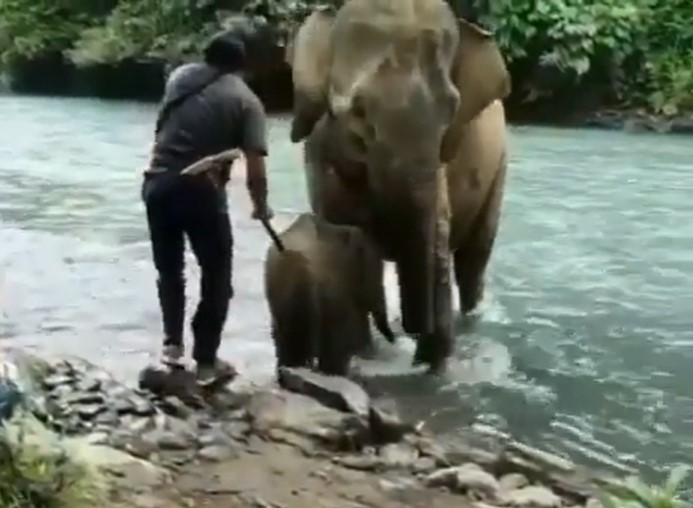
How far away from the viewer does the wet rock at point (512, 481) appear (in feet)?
16.2

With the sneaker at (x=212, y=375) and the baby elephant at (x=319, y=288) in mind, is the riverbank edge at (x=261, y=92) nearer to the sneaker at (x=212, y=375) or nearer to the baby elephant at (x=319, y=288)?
the baby elephant at (x=319, y=288)

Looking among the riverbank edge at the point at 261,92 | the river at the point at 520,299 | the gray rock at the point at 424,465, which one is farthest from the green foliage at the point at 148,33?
the gray rock at the point at 424,465

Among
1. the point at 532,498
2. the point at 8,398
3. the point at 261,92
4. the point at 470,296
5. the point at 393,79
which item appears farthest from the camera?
the point at 261,92

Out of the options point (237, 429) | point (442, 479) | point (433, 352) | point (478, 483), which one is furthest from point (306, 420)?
point (433, 352)

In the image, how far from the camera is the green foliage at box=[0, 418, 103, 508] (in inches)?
151

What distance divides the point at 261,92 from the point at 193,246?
17287 mm

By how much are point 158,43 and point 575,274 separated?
55.4 feet

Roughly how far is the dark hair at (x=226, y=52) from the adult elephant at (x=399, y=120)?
1.86 ft

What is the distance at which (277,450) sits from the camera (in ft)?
16.4

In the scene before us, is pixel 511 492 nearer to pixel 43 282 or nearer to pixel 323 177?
pixel 323 177

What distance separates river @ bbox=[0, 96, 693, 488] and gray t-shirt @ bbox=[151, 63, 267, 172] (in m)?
1.35

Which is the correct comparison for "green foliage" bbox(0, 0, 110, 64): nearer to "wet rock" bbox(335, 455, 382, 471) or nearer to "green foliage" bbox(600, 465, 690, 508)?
"wet rock" bbox(335, 455, 382, 471)

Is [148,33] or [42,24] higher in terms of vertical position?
[148,33]

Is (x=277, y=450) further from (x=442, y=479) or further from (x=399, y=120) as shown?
(x=399, y=120)
